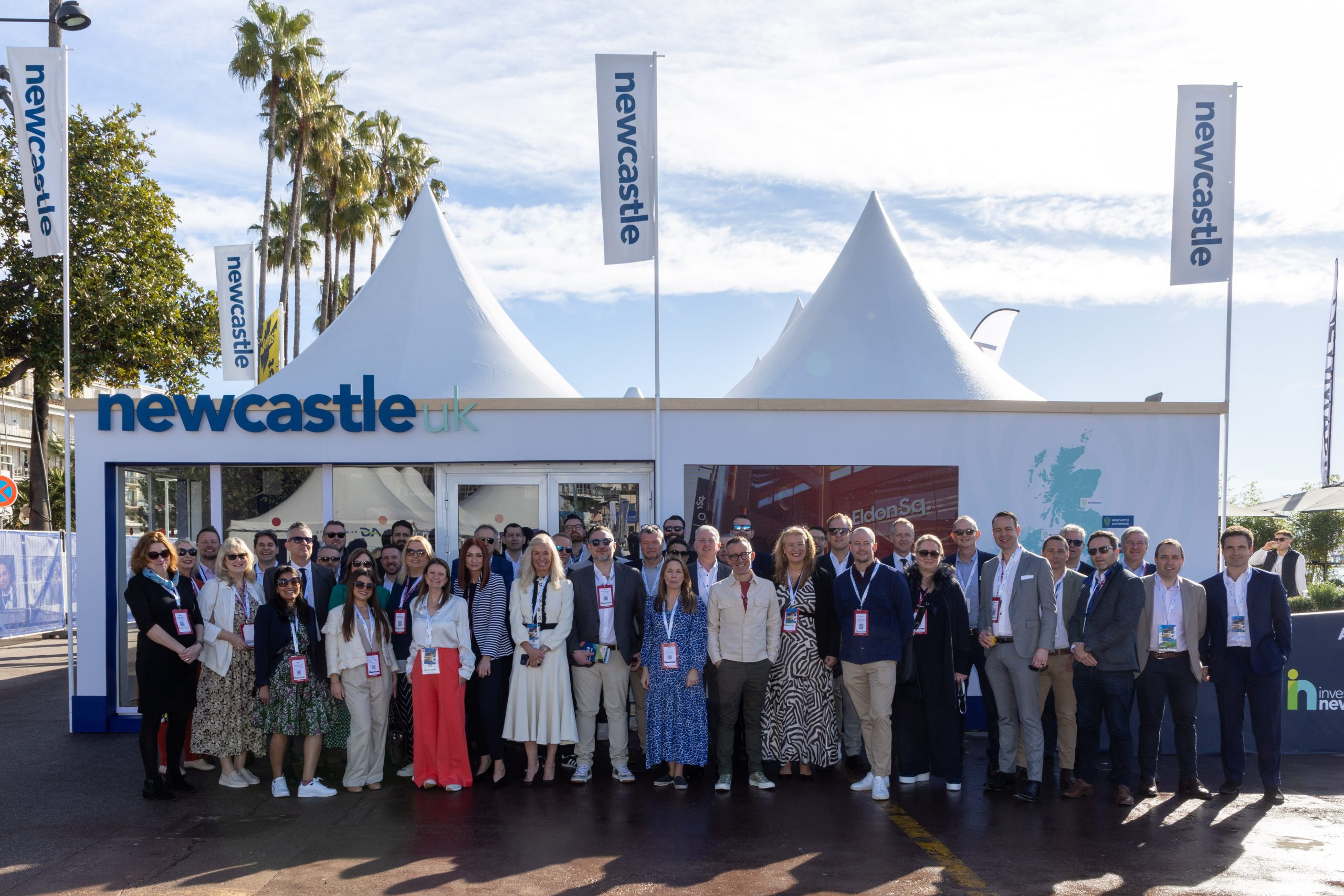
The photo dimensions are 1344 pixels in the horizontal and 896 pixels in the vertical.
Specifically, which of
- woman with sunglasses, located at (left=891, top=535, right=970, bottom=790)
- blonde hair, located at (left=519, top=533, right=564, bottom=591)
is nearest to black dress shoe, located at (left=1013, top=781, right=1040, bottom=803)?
woman with sunglasses, located at (left=891, top=535, right=970, bottom=790)

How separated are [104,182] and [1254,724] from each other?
22343mm

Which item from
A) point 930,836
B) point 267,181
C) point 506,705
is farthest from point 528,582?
point 267,181

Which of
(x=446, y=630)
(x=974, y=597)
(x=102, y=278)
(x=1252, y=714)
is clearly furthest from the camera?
(x=102, y=278)

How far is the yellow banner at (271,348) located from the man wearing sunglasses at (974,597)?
687 inches

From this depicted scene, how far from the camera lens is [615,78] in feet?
30.2

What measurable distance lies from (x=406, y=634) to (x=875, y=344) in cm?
753

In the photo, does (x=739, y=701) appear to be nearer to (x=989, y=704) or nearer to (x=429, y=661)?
(x=989, y=704)

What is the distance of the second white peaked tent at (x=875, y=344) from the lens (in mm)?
11922

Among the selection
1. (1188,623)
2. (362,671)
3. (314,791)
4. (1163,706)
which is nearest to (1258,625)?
(1188,623)

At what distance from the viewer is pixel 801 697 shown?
21.8ft

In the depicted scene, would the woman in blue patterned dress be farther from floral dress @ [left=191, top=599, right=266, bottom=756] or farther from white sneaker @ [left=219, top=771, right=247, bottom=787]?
white sneaker @ [left=219, top=771, right=247, bottom=787]

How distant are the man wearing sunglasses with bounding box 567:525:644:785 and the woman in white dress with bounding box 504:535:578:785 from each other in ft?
0.37

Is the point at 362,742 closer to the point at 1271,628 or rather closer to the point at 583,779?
the point at 583,779

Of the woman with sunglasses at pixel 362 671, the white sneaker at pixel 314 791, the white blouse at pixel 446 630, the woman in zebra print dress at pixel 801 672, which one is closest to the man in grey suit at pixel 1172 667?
the woman in zebra print dress at pixel 801 672
